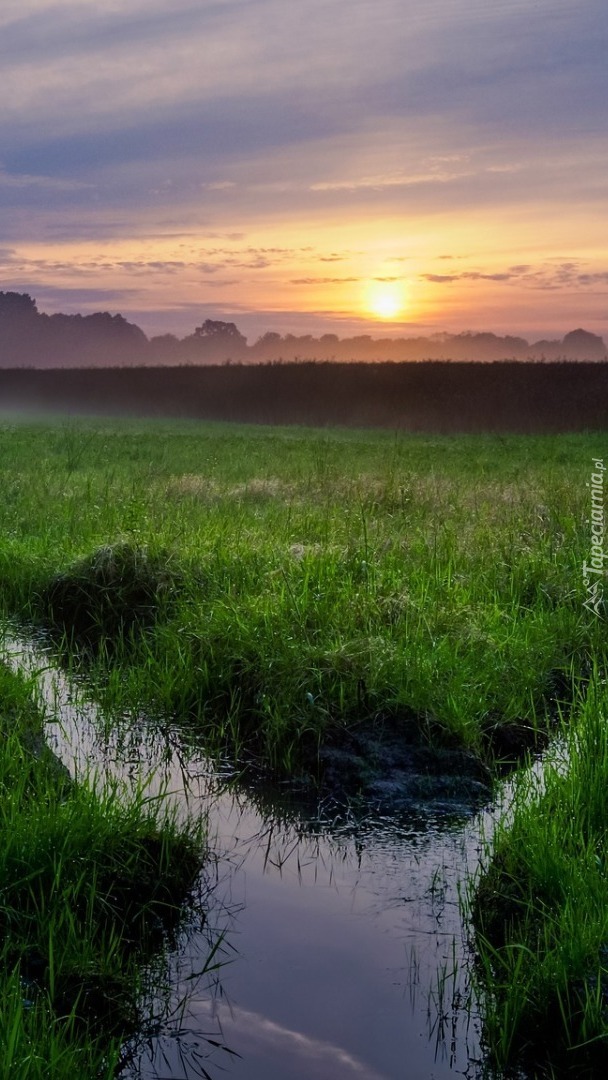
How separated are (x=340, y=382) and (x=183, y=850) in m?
30.3

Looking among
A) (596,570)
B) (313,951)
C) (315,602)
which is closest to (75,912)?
(313,951)

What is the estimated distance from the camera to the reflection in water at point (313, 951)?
269 cm

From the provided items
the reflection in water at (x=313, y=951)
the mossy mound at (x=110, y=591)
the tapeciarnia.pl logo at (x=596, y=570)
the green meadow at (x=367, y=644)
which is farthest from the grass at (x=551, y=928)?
the mossy mound at (x=110, y=591)

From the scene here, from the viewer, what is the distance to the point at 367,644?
17.9ft

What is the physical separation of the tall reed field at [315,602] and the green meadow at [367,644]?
0.7 inches

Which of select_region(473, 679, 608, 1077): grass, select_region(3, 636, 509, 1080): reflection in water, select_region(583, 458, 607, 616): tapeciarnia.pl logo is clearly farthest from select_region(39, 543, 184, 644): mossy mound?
select_region(473, 679, 608, 1077): grass

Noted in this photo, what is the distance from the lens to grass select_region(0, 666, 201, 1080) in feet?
8.29

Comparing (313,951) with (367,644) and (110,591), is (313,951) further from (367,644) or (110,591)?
(110,591)

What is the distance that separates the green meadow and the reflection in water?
159 mm

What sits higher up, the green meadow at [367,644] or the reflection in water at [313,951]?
the green meadow at [367,644]

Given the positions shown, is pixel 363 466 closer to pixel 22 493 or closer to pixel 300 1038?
pixel 22 493

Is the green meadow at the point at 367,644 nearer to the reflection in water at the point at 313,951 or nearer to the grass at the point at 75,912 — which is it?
the grass at the point at 75,912

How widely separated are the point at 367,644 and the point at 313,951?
8.01ft

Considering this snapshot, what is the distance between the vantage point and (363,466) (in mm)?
14109
